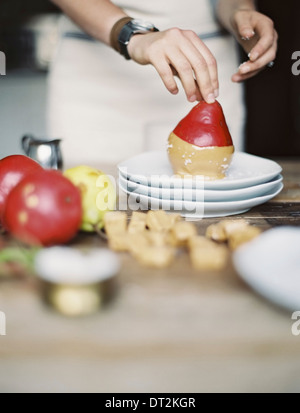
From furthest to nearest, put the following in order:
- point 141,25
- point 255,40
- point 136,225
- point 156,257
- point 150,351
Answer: point 255,40
point 141,25
point 136,225
point 156,257
point 150,351

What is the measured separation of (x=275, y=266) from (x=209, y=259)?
0.25 ft

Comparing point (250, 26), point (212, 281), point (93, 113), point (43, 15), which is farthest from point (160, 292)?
point (43, 15)

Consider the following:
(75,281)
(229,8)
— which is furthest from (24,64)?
(75,281)

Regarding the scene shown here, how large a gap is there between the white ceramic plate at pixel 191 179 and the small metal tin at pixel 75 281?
0.27 meters

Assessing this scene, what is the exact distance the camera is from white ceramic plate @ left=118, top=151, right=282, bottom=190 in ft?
2.45

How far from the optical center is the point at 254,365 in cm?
43

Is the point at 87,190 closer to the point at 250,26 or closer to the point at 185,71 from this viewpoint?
the point at 185,71

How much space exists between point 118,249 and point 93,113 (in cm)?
87

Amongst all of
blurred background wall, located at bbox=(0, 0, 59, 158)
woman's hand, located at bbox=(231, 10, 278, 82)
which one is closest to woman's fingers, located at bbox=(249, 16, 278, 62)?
woman's hand, located at bbox=(231, 10, 278, 82)

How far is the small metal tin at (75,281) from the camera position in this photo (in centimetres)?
47

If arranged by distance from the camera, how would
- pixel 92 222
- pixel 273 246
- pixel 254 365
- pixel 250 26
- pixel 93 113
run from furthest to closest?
1. pixel 93 113
2. pixel 250 26
3. pixel 92 222
4. pixel 273 246
5. pixel 254 365

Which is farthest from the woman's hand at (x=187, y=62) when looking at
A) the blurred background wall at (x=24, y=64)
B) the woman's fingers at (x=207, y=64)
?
the blurred background wall at (x=24, y=64)

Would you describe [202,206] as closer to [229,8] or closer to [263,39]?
[263,39]

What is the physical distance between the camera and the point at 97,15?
110 cm
